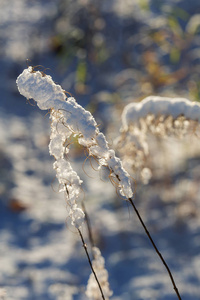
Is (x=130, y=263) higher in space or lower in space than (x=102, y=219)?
lower

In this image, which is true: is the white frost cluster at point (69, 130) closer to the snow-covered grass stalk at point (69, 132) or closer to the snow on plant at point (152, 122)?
the snow-covered grass stalk at point (69, 132)

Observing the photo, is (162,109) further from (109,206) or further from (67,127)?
(109,206)

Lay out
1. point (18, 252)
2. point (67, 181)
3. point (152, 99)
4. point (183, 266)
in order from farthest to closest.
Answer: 1. point (18, 252)
2. point (183, 266)
3. point (152, 99)
4. point (67, 181)

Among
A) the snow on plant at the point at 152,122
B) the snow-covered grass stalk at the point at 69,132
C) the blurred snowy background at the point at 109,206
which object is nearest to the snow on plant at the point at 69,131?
the snow-covered grass stalk at the point at 69,132

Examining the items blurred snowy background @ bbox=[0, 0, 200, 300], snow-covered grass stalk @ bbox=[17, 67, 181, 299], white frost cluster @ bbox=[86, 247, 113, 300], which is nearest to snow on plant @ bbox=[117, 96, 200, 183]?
white frost cluster @ bbox=[86, 247, 113, 300]

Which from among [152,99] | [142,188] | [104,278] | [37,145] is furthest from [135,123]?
[37,145]

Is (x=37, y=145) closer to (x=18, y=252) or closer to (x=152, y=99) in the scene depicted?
(x=18, y=252)

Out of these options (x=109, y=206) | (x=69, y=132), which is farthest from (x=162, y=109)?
(x=109, y=206)
